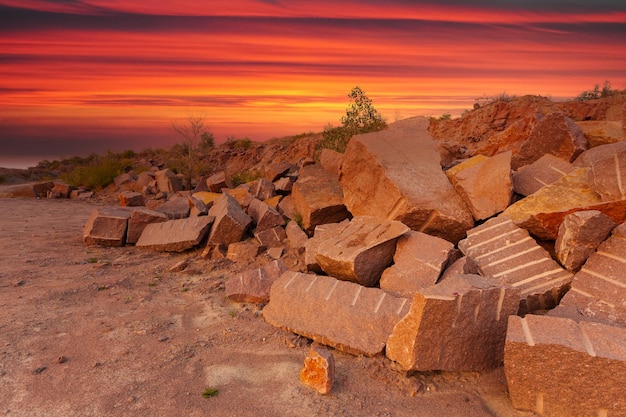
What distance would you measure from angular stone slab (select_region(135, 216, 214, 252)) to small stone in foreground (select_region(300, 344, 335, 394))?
4179 mm

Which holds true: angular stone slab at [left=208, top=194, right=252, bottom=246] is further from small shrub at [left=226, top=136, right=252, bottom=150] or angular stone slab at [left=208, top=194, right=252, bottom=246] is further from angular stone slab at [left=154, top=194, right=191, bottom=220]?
small shrub at [left=226, top=136, right=252, bottom=150]

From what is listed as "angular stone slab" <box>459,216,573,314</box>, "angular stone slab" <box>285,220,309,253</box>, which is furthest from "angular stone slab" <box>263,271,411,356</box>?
"angular stone slab" <box>285,220,309,253</box>

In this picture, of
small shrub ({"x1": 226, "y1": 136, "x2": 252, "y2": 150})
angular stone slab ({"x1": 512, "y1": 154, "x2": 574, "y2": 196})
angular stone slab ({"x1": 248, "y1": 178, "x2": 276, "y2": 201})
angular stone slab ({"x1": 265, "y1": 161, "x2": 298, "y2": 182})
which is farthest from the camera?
small shrub ({"x1": 226, "y1": 136, "x2": 252, "y2": 150})

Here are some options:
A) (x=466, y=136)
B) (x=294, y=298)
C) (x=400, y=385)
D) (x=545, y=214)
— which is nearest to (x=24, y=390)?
(x=294, y=298)

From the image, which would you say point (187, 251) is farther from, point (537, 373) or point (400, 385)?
point (537, 373)

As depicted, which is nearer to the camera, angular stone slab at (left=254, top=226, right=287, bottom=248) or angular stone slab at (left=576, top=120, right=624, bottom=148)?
A: angular stone slab at (left=576, top=120, right=624, bottom=148)

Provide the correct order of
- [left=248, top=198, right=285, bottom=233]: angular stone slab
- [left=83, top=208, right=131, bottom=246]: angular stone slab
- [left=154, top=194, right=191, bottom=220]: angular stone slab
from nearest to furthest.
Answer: [left=248, top=198, right=285, bottom=233]: angular stone slab
[left=83, top=208, right=131, bottom=246]: angular stone slab
[left=154, top=194, right=191, bottom=220]: angular stone slab

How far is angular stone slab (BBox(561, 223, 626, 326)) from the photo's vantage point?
170 inches

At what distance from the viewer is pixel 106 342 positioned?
480 cm

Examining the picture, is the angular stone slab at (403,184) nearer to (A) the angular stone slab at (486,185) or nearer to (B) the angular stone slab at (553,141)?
(A) the angular stone slab at (486,185)

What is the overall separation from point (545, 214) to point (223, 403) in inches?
150

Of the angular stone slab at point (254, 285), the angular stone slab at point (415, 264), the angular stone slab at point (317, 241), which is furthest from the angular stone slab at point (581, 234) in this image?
the angular stone slab at point (254, 285)

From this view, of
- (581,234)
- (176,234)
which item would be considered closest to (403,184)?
(581,234)

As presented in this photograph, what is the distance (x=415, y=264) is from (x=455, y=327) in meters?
1.41
